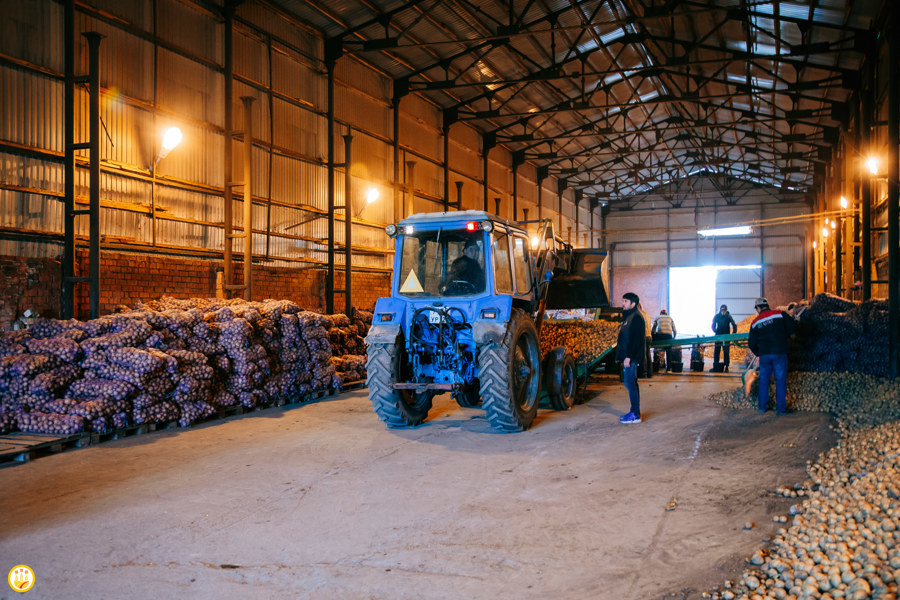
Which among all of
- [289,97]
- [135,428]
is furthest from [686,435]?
Result: [289,97]

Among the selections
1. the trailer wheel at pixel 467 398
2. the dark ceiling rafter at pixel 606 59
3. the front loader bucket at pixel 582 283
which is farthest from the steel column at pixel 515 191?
the trailer wheel at pixel 467 398

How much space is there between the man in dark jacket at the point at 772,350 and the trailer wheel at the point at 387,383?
5080 millimetres

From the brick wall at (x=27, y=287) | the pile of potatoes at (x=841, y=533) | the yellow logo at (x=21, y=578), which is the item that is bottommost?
the yellow logo at (x=21, y=578)

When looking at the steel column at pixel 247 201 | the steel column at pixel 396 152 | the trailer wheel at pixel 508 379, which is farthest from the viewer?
the steel column at pixel 396 152

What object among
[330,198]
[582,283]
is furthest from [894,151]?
[330,198]

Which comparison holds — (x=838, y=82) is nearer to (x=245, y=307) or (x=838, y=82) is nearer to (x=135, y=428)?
(x=245, y=307)

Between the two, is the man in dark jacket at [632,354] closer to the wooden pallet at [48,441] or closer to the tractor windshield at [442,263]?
the tractor windshield at [442,263]

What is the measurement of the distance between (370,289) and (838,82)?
572 inches

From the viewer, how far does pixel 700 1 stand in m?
16.0

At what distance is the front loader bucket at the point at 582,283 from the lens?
11547mm

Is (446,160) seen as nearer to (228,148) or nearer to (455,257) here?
(228,148)

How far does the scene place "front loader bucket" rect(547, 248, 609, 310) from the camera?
11.5 meters

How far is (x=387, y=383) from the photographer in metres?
8.27

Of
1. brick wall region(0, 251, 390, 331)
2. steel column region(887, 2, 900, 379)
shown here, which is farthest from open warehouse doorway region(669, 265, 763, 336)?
brick wall region(0, 251, 390, 331)
